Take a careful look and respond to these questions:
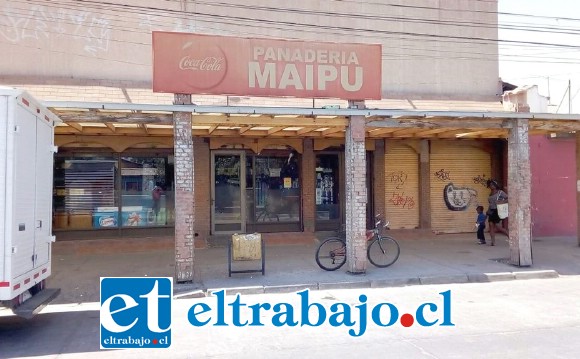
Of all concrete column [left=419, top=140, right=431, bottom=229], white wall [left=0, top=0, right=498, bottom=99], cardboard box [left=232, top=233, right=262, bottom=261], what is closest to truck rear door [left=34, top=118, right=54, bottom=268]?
cardboard box [left=232, top=233, right=262, bottom=261]

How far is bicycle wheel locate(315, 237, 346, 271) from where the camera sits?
37.4 ft

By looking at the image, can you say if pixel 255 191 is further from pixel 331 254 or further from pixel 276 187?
pixel 331 254

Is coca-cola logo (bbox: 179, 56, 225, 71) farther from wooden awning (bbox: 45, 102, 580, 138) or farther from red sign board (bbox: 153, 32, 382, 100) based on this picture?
wooden awning (bbox: 45, 102, 580, 138)

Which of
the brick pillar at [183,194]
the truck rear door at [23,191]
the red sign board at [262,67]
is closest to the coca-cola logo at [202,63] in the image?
the red sign board at [262,67]

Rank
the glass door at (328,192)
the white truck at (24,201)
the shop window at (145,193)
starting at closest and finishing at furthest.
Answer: the white truck at (24,201) < the shop window at (145,193) < the glass door at (328,192)

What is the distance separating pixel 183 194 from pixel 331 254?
11.8 ft

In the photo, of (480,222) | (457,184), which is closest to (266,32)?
(457,184)

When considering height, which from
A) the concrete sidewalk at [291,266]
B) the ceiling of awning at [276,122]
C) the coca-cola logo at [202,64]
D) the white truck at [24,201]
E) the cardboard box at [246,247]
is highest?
the coca-cola logo at [202,64]

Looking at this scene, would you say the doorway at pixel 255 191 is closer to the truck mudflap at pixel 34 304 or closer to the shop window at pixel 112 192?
the shop window at pixel 112 192

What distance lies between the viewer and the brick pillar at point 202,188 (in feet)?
49.9

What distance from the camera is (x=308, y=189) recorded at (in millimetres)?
16234

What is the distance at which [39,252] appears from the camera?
25.8 feet

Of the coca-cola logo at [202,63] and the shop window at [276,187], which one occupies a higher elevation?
the coca-cola logo at [202,63]

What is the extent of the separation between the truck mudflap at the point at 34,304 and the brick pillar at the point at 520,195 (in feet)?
32.8
